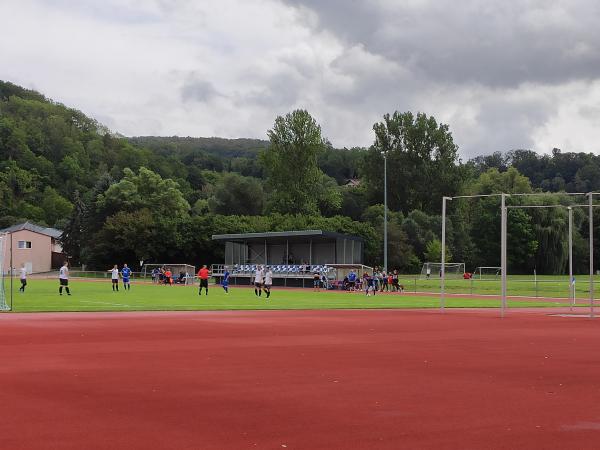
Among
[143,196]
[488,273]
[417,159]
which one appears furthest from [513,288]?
[143,196]

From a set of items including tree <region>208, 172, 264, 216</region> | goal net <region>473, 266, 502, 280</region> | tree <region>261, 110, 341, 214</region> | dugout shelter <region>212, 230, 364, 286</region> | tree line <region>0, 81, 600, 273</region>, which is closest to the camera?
dugout shelter <region>212, 230, 364, 286</region>

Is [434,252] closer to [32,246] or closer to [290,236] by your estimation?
[290,236]

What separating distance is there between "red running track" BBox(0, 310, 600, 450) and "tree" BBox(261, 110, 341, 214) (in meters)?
74.3

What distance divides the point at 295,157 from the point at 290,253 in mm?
23360

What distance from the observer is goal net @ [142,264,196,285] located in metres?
71.7

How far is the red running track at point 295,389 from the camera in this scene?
26.8 ft

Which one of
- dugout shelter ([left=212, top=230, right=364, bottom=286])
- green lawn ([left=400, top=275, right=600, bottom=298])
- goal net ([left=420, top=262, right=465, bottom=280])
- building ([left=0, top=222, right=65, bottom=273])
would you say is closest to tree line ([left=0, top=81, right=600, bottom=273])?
building ([left=0, top=222, right=65, bottom=273])

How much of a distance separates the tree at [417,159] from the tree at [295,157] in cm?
1524

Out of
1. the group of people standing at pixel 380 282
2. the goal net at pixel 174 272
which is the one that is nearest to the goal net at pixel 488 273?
the group of people standing at pixel 380 282

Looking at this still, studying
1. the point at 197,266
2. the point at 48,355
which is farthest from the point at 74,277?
the point at 48,355

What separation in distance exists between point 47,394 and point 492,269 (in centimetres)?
7620

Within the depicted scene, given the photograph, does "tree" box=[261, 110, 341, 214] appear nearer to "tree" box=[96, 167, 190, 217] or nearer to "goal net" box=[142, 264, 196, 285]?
"goal net" box=[142, 264, 196, 285]

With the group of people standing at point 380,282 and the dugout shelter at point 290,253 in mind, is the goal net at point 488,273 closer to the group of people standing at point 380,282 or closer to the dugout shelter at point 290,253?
the dugout shelter at point 290,253

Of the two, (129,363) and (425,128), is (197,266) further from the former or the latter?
(129,363)
